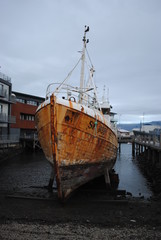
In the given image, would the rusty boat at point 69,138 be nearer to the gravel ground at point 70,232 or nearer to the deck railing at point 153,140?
the gravel ground at point 70,232

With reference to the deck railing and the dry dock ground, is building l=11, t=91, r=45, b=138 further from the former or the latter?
the dry dock ground

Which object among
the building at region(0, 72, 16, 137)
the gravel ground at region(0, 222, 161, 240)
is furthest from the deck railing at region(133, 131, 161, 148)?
the building at region(0, 72, 16, 137)

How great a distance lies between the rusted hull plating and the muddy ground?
1000 mm

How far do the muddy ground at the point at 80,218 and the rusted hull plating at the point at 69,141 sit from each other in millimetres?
1000

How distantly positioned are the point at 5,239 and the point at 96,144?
5.95 m

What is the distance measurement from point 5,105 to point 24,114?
26.3 feet

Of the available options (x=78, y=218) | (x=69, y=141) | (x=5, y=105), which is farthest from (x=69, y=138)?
(x=5, y=105)

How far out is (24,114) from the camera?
42.5 m

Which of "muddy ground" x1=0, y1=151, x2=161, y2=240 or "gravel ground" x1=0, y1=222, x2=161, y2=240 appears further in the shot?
"muddy ground" x1=0, y1=151, x2=161, y2=240

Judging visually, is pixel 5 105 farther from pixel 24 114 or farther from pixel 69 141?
pixel 69 141

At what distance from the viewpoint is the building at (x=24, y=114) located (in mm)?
39312

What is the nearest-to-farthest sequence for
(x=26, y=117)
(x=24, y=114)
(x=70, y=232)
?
(x=70, y=232), (x=24, y=114), (x=26, y=117)

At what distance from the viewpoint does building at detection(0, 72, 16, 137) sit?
32.8 m

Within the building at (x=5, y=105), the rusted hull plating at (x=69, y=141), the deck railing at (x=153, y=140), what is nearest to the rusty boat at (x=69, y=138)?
the rusted hull plating at (x=69, y=141)
